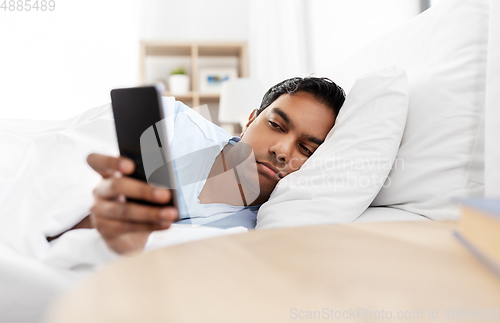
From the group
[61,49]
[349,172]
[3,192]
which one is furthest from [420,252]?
[61,49]

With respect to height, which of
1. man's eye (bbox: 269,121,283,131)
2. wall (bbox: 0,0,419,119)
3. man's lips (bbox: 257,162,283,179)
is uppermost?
wall (bbox: 0,0,419,119)

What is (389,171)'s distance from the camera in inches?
28.4

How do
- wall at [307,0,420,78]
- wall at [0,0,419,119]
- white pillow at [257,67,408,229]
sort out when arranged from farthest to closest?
wall at [0,0,419,119] < wall at [307,0,420,78] < white pillow at [257,67,408,229]

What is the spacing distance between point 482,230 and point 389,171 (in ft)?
1.62

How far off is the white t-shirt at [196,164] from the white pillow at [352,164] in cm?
14

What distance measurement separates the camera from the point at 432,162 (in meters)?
0.70

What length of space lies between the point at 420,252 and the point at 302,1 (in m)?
2.58

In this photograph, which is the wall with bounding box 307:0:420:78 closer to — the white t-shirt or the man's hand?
the white t-shirt

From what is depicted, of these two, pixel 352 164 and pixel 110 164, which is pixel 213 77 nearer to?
pixel 352 164

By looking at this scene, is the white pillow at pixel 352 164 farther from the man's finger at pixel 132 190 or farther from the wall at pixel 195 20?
the wall at pixel 195 20

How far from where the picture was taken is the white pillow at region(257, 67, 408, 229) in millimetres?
636

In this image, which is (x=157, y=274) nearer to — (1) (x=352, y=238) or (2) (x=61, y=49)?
(1) (x=352, y=238)

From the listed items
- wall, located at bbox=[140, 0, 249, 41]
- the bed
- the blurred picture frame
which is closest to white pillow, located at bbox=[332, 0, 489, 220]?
the bed

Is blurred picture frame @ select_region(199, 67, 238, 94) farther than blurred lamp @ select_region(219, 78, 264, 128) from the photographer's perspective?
Yes
